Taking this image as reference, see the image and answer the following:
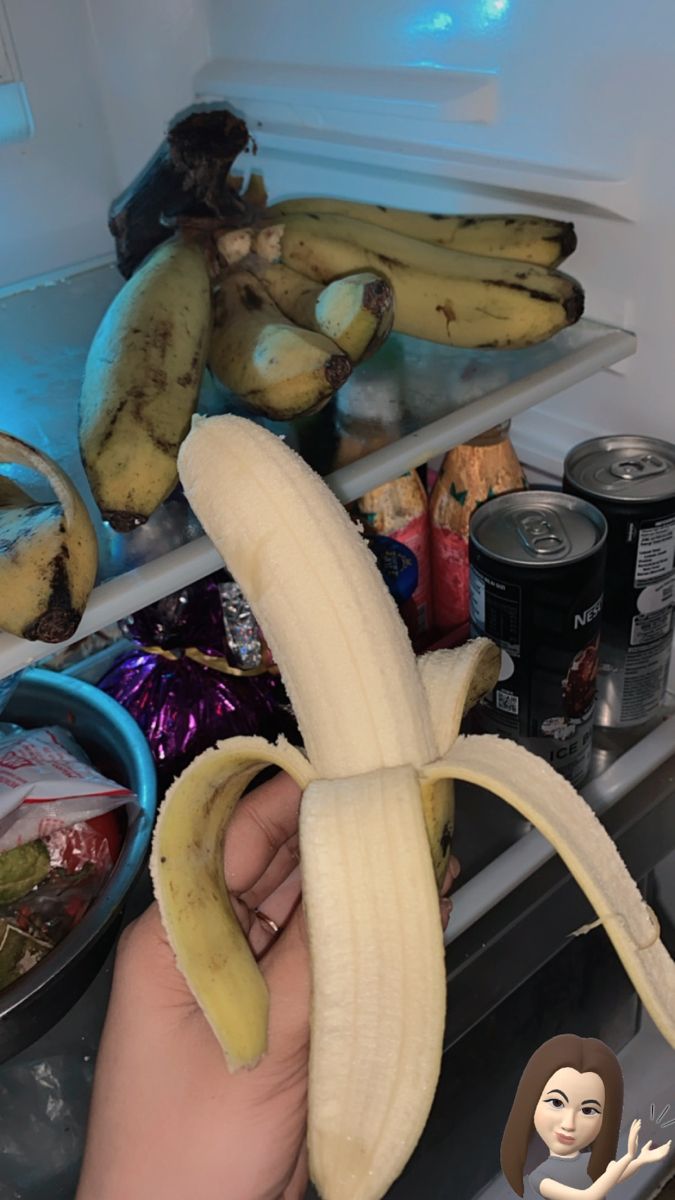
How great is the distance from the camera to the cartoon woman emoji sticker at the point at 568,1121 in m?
0.59

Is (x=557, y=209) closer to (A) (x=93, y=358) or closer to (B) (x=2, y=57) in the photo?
(A) (x=93, y=358)

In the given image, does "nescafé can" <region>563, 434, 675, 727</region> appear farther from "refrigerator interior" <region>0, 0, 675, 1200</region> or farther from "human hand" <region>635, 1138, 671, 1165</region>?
"human hand" <region>635, 1138, 671, 1165</region>

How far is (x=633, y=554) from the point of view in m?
0.74

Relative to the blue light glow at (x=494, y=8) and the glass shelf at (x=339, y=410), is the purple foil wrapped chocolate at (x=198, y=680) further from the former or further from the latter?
the blue light glow at (x=494, y=8)

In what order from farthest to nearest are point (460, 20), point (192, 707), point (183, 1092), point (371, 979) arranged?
Result: point (192, 707) < point (460, 20) < point (183, 1092) < point (371, 979)

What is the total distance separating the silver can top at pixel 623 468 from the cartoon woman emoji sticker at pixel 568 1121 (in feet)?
1.27

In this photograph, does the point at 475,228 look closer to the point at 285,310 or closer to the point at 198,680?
the point at 285,310

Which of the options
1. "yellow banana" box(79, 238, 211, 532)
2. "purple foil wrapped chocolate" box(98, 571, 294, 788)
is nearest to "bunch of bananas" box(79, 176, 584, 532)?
"yellow banana" box(79, 238, 211, 532)

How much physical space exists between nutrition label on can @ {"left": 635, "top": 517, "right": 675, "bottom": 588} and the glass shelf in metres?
0.13

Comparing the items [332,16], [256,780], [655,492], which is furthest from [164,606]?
[332,16]

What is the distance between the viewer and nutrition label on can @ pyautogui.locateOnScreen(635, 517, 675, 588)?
0.73 metres

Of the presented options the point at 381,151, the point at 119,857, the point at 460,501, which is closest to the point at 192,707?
the point at 119,857

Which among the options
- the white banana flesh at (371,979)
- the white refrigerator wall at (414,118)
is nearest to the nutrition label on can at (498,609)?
the white refrigerator wall at (414,118)

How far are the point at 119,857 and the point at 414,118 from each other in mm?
619
